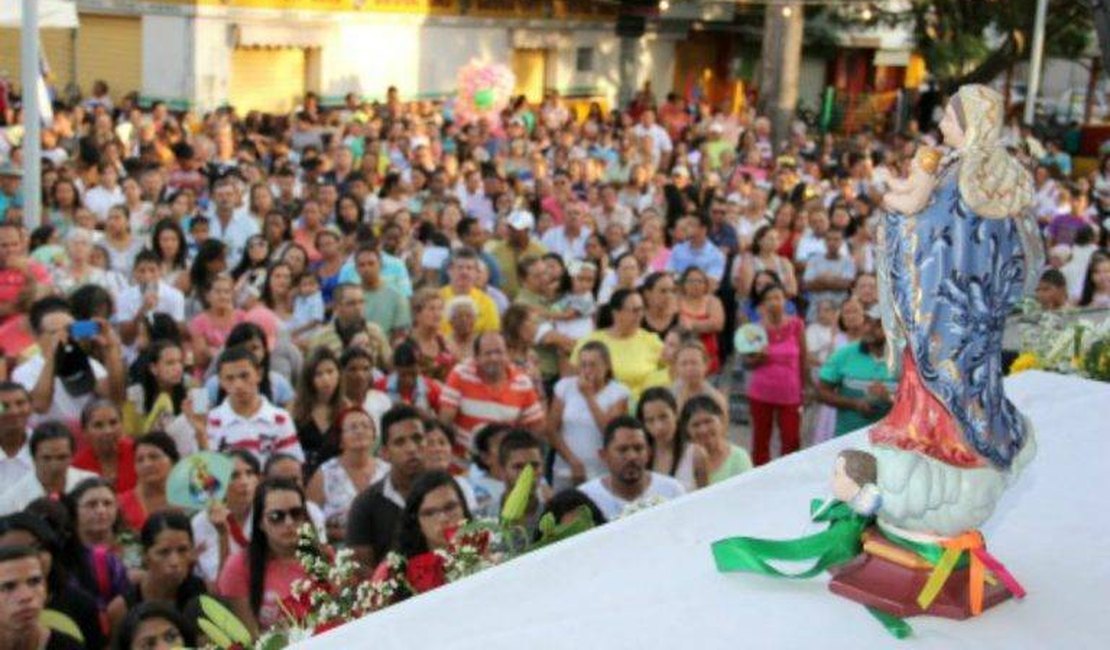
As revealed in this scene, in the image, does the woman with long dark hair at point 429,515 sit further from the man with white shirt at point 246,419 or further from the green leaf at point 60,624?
the man with white shirt at point 246,419

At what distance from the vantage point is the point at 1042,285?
29.2ft

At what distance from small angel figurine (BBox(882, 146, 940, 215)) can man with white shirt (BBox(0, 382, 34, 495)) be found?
12.6 feet

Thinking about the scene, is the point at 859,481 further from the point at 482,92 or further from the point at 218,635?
the point at 482,92

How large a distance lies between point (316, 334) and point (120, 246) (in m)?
2.10

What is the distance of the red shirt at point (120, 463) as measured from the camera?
21.3 ft

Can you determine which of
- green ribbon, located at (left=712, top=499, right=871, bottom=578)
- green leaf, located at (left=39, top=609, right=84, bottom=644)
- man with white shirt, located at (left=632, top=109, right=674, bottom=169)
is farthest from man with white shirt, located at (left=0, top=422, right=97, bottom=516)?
man with white shirt, located at (left=632, top=109, right=674, bottom=169)

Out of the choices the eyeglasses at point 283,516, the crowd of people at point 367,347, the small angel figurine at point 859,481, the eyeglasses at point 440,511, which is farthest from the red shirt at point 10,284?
the small angel figurine at point 859,481

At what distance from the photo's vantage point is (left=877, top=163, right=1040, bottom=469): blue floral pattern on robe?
3.56 m

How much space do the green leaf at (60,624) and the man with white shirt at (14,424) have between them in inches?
52.3

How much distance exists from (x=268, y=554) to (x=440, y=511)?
2.09ft

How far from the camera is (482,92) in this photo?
755 inches

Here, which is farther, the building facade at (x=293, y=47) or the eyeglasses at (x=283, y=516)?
the building facade at (x=293, y=47)

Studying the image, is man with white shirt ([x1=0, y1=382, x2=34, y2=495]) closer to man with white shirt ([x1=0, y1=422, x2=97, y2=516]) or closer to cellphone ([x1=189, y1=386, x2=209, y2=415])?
man with white shirt ([x1=0, y1=422, x2=97, y2=516])

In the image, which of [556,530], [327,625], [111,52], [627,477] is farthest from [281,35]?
[327,625]
